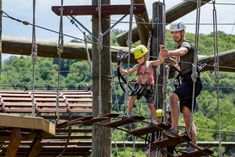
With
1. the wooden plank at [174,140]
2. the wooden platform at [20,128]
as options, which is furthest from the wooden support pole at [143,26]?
the wooden platform at [20,128]

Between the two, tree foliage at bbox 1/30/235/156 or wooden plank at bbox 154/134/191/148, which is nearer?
wooden plank at bbox 154/134/191/148

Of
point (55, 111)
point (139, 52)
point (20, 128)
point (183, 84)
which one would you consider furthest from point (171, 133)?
point (55, 111)

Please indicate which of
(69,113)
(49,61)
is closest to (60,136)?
(69,113)

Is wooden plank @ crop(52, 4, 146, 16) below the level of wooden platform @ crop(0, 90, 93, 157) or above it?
above

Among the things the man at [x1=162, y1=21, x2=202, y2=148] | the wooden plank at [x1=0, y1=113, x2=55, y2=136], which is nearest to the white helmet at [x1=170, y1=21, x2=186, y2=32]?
the man at [x1=162, y1=21, x2=202, y2=148]

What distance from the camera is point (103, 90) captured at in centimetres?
836

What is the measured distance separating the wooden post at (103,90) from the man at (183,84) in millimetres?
1440

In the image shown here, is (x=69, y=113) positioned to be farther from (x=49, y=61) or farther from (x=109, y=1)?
(x=49, y=61)

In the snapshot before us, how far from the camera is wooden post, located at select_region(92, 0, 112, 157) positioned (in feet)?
27.1

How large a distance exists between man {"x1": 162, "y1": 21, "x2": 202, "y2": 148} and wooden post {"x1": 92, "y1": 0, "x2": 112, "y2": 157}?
1.44 metres

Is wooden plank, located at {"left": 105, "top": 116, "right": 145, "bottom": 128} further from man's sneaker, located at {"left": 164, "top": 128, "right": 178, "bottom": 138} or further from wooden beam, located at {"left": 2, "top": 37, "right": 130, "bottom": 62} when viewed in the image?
wooden beam, located at {"left": 2, "top": 37, "right": 130, "bottom": 62}

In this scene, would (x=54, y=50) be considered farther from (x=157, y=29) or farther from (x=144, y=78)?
(x=144, y=78)

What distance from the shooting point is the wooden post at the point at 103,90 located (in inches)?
325

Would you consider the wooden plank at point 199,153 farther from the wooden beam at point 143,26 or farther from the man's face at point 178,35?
the wooden beam at point 143,26
